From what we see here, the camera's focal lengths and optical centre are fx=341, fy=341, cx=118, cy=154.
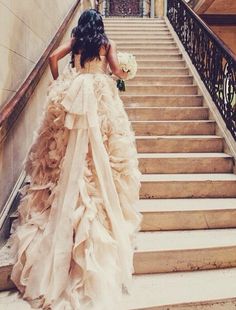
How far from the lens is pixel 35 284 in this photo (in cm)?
199

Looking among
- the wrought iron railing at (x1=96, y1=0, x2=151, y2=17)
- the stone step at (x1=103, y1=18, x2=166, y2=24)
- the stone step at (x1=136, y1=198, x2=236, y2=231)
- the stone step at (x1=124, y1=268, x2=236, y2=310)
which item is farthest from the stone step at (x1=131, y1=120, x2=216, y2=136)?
the wrought iron railing at (x1=96, y1=0, x2=151, y2=17)

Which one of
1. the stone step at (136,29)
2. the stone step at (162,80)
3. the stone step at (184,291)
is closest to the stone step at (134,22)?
the stone step at (136,29)

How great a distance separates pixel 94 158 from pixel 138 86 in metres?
2.73

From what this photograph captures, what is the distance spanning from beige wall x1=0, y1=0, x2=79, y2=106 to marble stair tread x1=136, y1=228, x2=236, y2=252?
147 centimetres

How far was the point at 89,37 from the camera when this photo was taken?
2.34 m

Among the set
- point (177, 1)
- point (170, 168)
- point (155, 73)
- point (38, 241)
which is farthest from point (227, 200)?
point (177, 1)

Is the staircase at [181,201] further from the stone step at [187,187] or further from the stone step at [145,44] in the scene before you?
the stone step at [145,44]

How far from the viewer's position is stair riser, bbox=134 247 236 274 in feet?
7.79

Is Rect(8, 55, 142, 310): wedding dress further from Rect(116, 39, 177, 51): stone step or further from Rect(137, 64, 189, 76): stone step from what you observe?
Rect(116, 39, 177, 51): stone step

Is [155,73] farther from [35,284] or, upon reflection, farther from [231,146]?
[35,284]

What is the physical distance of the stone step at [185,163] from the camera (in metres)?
3.34

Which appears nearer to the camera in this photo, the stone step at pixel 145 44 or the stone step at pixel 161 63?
the stone step at pixel 161 63

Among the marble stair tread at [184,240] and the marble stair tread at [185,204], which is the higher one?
the marble stair tread at [185,204]

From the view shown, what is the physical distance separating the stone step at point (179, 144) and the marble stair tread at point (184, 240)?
1098 mm
